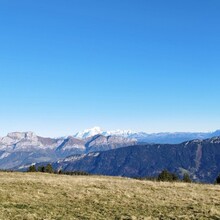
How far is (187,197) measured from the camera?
1275 inches

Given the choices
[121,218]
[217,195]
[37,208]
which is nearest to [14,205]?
[37,208]

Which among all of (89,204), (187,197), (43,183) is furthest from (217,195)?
(43,183)

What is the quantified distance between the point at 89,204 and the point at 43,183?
12.0 metres

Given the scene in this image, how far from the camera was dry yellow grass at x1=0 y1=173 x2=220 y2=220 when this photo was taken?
23.0 m

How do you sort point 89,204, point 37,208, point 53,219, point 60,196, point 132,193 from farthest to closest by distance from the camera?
point 132,193, point 60,196, point 89,204, point 37,208, point 53,219

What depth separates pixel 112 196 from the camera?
31484mm

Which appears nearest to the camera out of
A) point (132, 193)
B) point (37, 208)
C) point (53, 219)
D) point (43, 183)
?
point (53, 219)

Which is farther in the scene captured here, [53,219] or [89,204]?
[89,204]

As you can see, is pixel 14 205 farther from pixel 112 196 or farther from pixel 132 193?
pixel 132 193

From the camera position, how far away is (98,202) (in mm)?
28078

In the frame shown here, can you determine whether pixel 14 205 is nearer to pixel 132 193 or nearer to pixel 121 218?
pixel 121 218

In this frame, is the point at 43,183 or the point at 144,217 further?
the point at 43,183

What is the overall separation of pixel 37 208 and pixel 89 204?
4728mm

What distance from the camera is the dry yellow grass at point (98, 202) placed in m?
23.0
